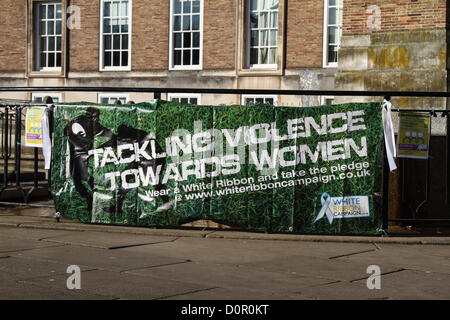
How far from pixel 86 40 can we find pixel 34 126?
17.6 m

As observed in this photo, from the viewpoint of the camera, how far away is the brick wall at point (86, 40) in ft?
93.3

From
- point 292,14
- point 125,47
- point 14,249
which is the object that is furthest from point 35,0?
point 14,249

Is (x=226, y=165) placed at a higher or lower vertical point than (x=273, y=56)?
lower

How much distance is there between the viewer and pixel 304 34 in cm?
2450

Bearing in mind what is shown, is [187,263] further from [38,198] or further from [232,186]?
[38,198]

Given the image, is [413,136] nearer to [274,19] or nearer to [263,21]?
[274,19]

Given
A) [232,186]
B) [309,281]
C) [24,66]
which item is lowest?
[309,281]

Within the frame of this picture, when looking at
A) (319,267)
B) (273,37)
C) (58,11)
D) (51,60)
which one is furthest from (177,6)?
(319,267)

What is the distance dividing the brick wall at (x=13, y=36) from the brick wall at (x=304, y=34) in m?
11.2

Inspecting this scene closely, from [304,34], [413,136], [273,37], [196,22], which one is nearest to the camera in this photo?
[413,136]

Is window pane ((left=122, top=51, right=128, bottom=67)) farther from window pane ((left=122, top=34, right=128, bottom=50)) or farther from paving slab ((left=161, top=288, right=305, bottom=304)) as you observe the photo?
paving slab ((left=161, top=288, right=305, bottom=304))

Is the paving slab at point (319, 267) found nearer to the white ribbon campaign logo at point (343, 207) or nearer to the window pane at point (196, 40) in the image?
the white ribbon campaign logo at point (343, 207)
